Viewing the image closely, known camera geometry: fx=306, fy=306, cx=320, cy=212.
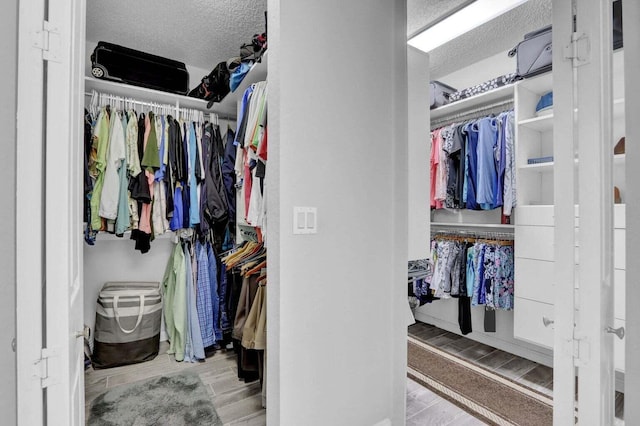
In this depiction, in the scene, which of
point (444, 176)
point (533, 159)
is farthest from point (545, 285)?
point (444, 176)

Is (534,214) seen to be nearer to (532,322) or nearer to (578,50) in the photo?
(532,322)

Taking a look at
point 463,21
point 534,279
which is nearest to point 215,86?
point 463,21

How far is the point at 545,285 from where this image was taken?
2195mm

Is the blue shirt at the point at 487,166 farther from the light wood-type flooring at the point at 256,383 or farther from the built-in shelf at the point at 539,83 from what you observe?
the light wood-type flooring at the point at 256,383

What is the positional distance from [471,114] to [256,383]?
2.99 meters

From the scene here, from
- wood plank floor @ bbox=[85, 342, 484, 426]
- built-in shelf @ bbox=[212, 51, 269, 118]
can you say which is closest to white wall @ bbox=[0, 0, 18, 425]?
built-in shelf @ bbox=[212, 51, 269, 118]

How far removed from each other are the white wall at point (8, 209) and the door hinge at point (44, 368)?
49 millimetres

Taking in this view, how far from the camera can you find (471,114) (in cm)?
296

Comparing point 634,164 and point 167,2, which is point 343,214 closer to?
point 634,164

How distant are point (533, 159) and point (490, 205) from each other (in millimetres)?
457

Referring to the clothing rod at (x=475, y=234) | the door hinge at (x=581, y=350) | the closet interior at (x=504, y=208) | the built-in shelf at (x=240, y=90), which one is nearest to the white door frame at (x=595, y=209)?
the door hinge at (x=581, y=350)

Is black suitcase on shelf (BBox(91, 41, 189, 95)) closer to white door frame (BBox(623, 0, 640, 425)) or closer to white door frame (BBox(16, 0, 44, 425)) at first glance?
white door frame (BBox(16, 0, 44, 425))

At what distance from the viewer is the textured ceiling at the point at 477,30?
2.21 m

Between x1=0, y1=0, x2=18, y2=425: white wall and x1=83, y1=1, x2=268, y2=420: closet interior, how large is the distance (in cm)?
126
